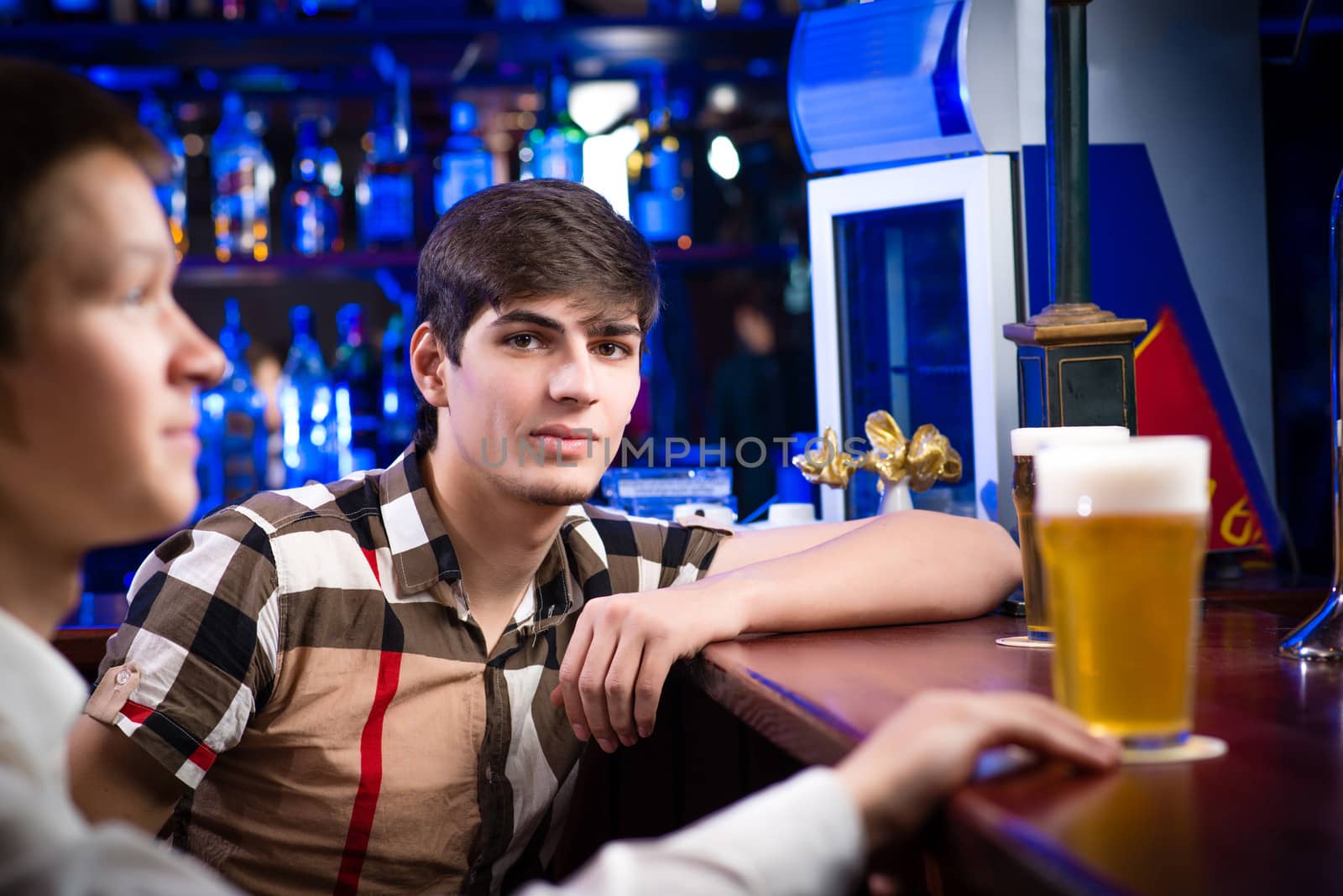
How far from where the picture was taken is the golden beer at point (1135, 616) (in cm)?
63

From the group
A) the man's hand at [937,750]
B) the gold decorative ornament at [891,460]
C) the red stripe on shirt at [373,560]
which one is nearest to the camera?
the man's hand at [937,750]

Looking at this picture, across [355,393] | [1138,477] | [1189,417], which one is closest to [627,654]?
[1138,477]

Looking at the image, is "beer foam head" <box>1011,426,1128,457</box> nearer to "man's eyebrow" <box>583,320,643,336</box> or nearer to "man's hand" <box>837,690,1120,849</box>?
"man's hand" <box>837,690,1120,849</box>

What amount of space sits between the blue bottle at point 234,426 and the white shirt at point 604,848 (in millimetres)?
2017

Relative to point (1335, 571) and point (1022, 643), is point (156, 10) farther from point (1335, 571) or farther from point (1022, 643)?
point (1335, 571)

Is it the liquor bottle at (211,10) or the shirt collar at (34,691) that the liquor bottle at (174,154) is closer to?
the liquor bottle at (211,10)

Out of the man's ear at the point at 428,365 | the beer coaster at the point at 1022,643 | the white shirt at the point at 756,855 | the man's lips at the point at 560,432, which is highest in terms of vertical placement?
the man's ear at the point at 428,365

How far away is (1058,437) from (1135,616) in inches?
14.3

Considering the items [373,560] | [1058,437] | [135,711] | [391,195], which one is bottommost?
[135,711]

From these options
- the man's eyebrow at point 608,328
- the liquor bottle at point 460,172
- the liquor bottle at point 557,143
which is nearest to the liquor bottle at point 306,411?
the liquor bottle at point 460,172

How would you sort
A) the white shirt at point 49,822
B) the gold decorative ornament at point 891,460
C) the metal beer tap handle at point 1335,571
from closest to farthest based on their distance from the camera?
the white shirt at point 49,822 → the metal beer tap handle at point 1335,571 → the gold decorative ornament at point 891,460

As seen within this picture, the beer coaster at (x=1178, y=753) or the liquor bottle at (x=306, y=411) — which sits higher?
the liquor bottle at (x=306, y=411)

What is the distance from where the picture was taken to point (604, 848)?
0.56 metres

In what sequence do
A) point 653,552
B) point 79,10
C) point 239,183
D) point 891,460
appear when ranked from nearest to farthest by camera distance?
1. point 653,552
2. point 891,460
3. point 79,10
4. point 239,183
